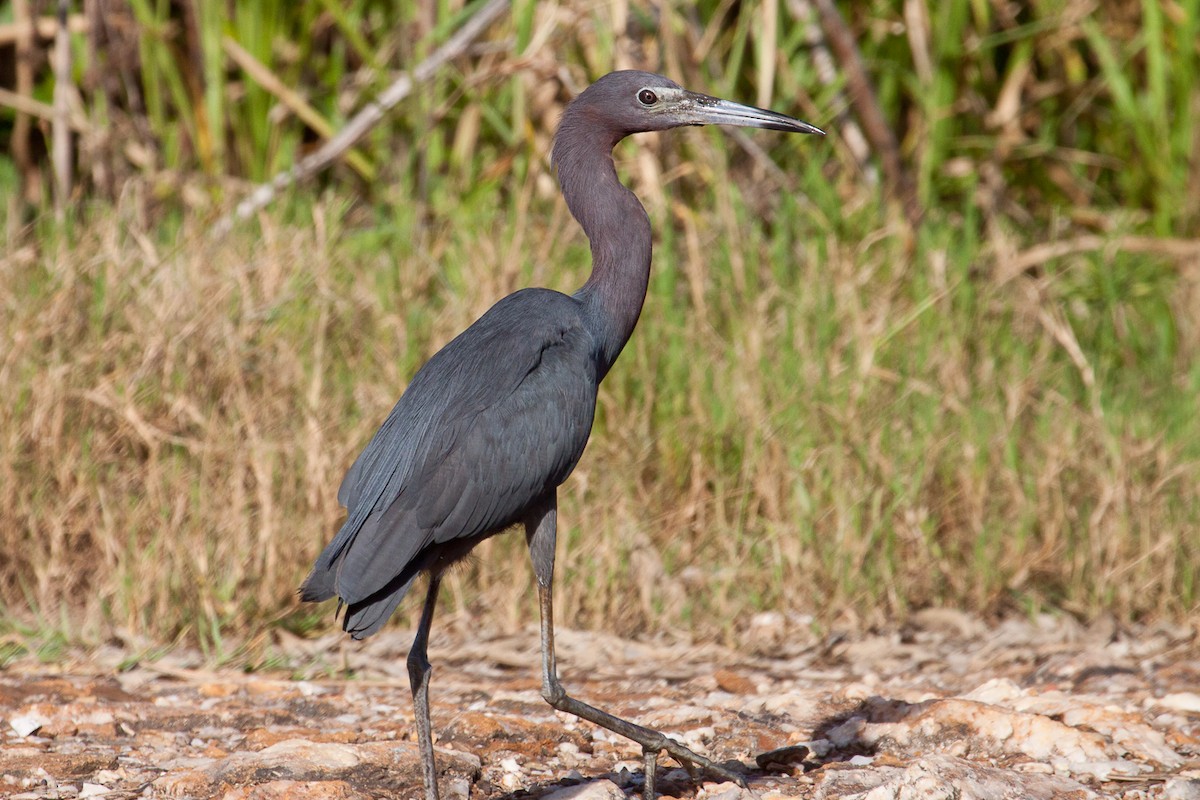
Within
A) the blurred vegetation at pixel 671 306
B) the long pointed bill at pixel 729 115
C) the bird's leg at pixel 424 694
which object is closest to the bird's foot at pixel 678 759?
the bird's leg at pixel 424 694

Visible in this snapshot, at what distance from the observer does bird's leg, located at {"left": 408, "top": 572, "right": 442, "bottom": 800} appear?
3.24m

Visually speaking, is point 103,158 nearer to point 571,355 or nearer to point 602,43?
point 602,43

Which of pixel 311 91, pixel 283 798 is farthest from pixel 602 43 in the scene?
pixel 283 798

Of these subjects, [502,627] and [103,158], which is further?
[103,158]

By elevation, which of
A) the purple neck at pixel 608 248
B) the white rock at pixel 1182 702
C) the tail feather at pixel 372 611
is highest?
the purple neck at pixel 608 248

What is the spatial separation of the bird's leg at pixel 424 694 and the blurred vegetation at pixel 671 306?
1.20 meters

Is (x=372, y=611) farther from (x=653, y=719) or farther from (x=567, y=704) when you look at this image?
(x=653, y=719)

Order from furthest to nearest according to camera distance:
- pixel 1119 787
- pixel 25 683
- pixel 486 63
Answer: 1. pixel 486 63
2. pixel 25 683
3. pixel 1119 787

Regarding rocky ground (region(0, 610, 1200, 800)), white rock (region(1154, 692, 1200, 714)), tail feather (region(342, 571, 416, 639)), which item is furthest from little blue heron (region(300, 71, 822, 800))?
white rock (region(1154, 692, 1200, 714))

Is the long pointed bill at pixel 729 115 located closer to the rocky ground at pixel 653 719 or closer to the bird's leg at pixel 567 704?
the bird's leg at pixel 567 704

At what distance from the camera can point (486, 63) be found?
277 inches

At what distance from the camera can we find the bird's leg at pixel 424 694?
10.6 feet

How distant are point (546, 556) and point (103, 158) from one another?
4.42 meters

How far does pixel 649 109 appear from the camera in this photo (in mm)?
→ 4039
